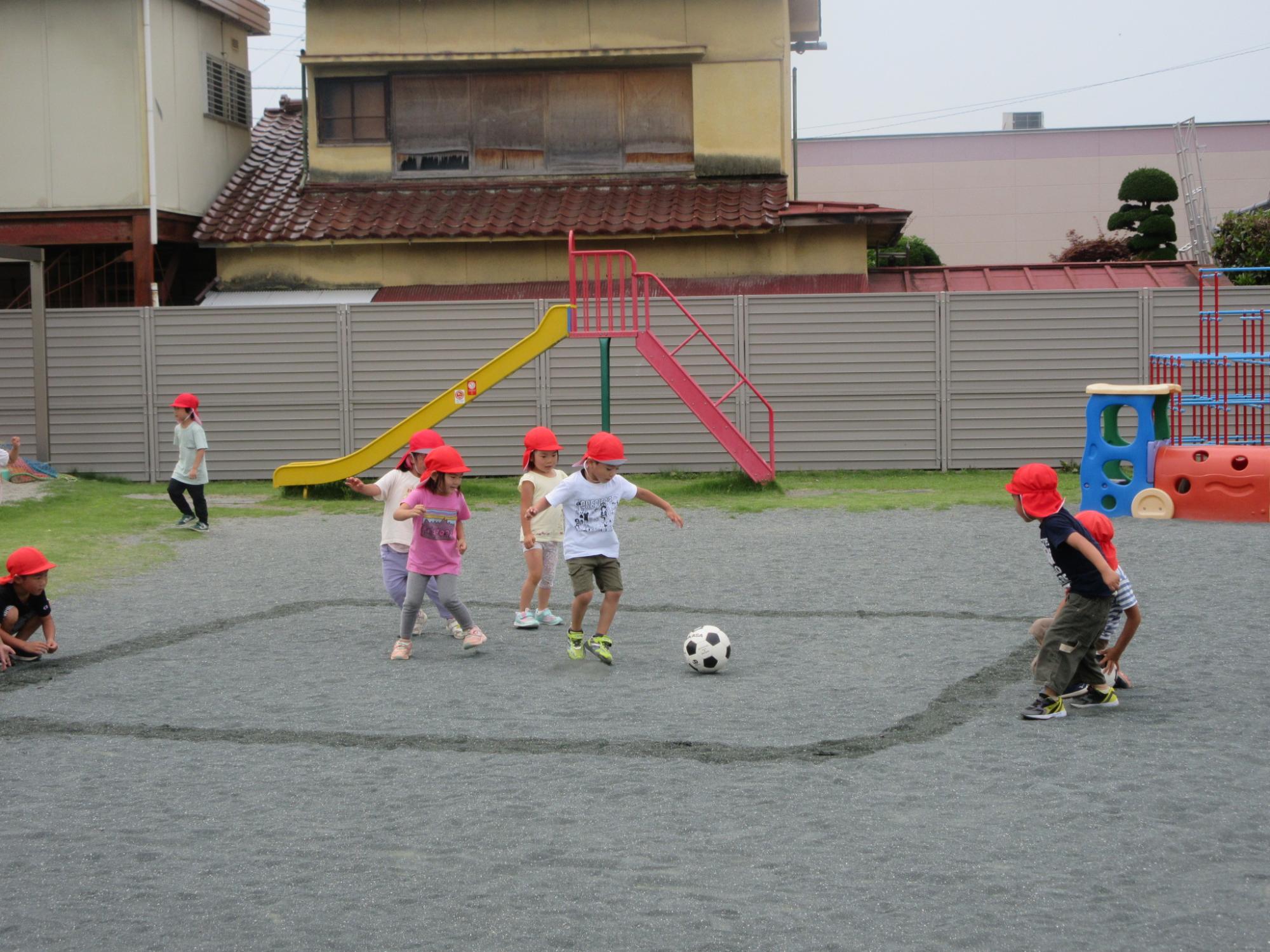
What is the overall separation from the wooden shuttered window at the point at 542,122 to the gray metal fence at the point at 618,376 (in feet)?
16.1

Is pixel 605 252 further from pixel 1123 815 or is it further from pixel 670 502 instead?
pixel 1123 815

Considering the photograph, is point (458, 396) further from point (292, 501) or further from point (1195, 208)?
point (1195, 208)

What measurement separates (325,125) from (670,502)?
37.3 ft

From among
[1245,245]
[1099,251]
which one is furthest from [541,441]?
[1099,251]

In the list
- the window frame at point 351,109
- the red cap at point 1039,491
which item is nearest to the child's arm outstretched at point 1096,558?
the red cap at point 1039,491

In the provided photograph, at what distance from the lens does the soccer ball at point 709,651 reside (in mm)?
7977

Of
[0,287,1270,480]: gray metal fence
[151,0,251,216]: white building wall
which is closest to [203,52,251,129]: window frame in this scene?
[151,0,251,216]: white building wall

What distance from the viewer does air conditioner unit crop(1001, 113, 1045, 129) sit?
169 ft

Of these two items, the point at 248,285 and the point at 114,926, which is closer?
the point at 114,926

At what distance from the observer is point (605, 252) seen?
1756 centimetres

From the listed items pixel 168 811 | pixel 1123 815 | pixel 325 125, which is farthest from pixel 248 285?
pixel 1123 815

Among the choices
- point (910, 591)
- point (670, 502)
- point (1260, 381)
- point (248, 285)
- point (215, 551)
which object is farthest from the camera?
point (248, 285)

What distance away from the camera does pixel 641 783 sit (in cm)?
587

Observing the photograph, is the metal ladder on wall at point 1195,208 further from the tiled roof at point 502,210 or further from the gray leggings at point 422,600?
the gray leggings at point 422,600
